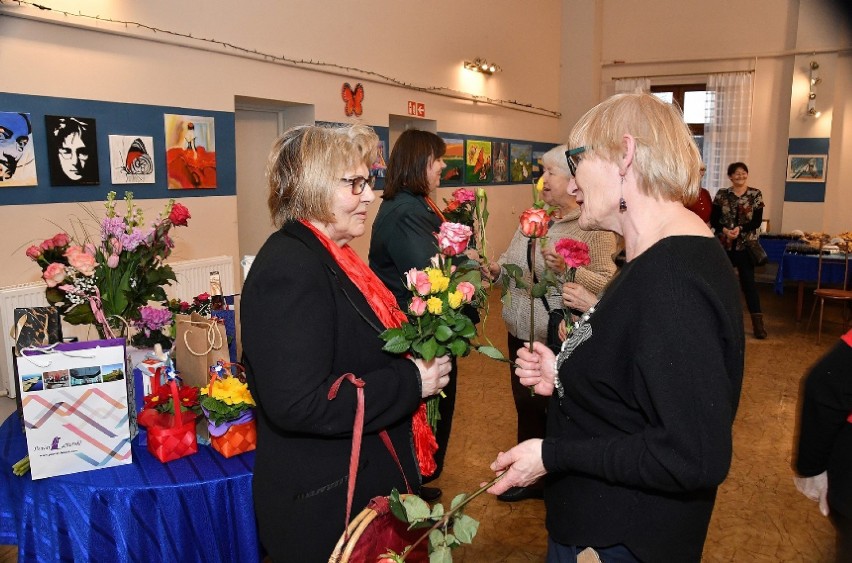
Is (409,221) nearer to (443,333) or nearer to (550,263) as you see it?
(550,263)

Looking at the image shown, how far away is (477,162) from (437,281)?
8008mm

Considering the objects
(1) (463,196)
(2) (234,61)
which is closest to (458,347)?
(1) (463,196)

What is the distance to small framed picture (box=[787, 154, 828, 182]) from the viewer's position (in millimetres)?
9688

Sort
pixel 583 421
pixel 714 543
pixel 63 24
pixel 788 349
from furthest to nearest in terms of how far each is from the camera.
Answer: pixel 788 349 → pixel 63 24 → pixel 714 543 → pixel 583 421

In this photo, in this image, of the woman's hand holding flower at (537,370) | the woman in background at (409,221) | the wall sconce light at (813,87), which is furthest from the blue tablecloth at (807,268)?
the woman's hand holding flower at (537,370)

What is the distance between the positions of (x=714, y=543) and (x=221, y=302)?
243 centimetres

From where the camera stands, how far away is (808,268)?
22.3 ft

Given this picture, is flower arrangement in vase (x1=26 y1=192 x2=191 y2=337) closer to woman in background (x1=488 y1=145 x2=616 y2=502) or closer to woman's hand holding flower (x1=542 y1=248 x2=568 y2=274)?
woman in background (x1=488 y1=145 x2=616 y2=502)

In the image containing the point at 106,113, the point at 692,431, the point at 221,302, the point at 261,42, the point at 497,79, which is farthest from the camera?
the point at 497,79

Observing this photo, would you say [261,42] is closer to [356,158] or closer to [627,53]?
[356,158]

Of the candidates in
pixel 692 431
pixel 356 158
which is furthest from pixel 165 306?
pixel 692 431

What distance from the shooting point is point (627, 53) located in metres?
11.4

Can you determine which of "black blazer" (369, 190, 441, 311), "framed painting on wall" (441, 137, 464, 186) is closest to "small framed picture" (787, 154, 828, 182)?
"framed painting on wall" (441, 137, 464, 186)

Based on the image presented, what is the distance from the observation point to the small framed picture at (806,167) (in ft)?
31.8
